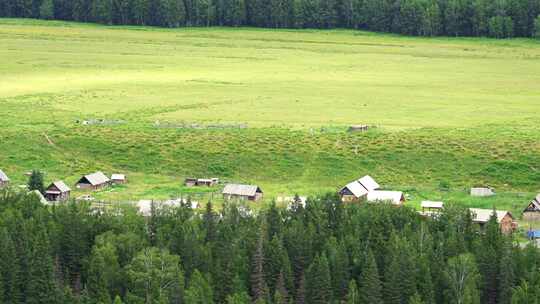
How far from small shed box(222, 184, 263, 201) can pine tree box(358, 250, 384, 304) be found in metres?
23.6

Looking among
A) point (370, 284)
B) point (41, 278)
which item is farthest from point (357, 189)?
point (41, 278)

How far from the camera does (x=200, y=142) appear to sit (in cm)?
10019

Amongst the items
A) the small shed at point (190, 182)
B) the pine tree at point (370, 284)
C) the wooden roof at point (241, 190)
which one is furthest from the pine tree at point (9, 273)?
the small shed at point (190, 182)

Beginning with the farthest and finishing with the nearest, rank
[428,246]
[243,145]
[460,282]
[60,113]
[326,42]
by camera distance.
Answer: [326,42]
[60,113]
[243,145]
[428,246]
[460,282]

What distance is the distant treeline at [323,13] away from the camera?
183625 millimetres

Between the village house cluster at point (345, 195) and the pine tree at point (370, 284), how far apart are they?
13493 mm

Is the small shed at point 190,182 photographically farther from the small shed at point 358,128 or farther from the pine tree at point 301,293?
the pine tree at point 301,293

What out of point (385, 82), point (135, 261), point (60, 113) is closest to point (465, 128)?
point (385, 82)

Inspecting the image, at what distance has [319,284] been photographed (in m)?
60.9

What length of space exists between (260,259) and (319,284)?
4532mm

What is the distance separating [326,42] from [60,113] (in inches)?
2839

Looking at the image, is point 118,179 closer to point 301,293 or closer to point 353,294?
point 301,293

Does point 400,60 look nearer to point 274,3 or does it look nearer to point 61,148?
point 274,3

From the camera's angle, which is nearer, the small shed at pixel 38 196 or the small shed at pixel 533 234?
the small shed at pixel 533 234
